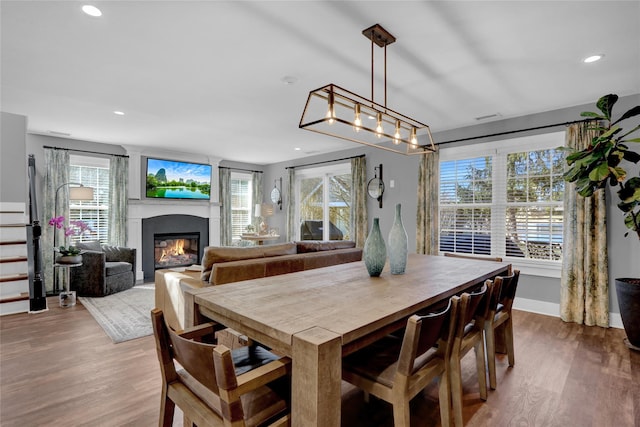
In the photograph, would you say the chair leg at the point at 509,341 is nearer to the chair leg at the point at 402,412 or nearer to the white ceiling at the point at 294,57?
the chair leg at the point at 402,412

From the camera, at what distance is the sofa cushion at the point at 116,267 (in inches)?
192

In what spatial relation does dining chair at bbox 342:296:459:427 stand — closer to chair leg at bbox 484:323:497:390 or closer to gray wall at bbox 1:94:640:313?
chair leg at bbox 484:323:497:390

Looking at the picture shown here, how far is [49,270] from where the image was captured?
16.7 feet

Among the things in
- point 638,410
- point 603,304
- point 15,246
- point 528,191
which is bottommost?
point 638,410

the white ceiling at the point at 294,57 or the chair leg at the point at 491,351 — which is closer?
the white ceiling at the point at 294,57

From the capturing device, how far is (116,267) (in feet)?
16.4

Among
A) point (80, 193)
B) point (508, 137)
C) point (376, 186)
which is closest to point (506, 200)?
point (508, 137)

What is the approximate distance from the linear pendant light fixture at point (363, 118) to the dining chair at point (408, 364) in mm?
1193

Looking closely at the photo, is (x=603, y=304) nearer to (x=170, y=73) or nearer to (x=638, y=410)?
(x=638, y=410)

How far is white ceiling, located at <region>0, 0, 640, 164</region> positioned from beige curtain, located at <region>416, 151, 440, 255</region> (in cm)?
77

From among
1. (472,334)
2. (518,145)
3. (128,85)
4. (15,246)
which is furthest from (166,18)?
(518,145)

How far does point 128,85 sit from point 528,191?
194 inches

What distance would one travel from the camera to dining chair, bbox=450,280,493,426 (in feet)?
5.42

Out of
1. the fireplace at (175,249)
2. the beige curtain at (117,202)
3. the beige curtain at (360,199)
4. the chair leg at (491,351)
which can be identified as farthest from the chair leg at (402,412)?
the fireplace at (175,249)
